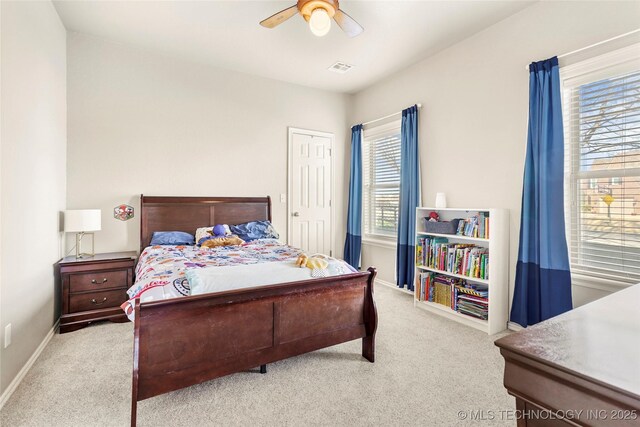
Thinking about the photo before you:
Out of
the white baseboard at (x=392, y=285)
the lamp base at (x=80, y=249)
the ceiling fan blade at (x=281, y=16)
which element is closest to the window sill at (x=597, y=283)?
the white baseboard at (x=392, y=285)

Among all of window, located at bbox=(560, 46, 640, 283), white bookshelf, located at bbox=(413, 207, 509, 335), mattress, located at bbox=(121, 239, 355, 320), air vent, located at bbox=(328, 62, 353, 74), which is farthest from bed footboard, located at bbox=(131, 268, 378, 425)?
air vent, located at bbox=(328, 62, 353, 74)

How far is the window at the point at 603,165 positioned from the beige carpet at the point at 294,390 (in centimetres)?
114

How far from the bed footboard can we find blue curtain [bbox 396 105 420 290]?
5.84 ft

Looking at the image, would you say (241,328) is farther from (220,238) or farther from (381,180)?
Answer: (381,180)

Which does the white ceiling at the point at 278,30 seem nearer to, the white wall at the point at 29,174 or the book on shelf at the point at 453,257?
the white wall at the point at 29,174

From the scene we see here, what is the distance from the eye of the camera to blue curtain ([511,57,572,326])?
8.48 feet

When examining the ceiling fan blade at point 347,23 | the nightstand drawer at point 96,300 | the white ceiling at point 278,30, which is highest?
the white ceiling at point 278,30

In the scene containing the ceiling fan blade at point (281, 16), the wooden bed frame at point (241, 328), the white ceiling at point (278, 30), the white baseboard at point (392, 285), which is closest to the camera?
the wooden bed frame at point (241, 328)

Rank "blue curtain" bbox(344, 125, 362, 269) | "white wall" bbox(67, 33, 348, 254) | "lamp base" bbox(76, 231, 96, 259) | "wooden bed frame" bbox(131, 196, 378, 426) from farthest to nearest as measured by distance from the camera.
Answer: "blue curtain" bbox(344, 125, 362, 269), "white wall" bbox(67, 33, 348, 254), "lamp base" bbox(76, 231, 96, 259), "wooden bed frame" bbox(131, 196, 378, 426)

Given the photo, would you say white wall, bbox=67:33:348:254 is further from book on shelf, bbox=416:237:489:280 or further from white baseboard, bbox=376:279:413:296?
book on shelf, bbox=416:237:489:280

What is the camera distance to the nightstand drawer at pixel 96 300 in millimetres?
3004

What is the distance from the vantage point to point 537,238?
2734mm

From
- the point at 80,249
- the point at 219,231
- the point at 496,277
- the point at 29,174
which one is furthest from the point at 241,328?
the point at 80,249

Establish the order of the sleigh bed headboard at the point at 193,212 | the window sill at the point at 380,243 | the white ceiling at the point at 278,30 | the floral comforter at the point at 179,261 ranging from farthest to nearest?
the window sill at the point at 380,243 → the sleigh bed headboard at the point at 193,212 → the white ceiling at the point at 278,30 → the floral comforter at the point at 179,261
